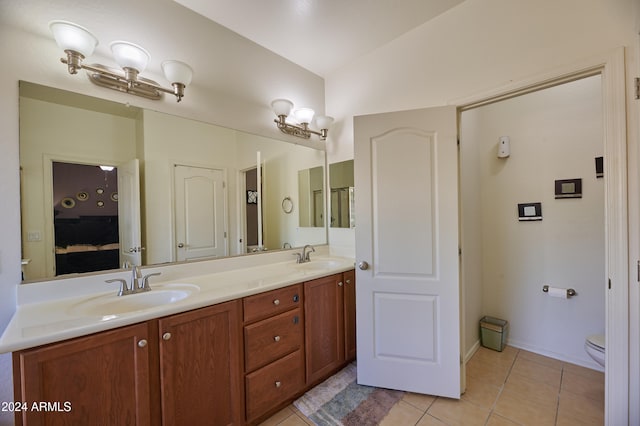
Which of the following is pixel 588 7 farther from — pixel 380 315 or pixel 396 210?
pixel 380 315

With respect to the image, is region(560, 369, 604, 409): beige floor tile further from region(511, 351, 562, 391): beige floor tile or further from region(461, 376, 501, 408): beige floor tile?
region(461, 376, 501, 408): beige floor tile

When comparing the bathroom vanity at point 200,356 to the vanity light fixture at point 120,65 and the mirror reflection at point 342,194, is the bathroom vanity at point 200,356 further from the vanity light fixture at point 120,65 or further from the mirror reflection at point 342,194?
the vanity light fixture at point 120,65

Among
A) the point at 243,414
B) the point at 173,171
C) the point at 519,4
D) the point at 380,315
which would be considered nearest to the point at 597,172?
the point at 519,4

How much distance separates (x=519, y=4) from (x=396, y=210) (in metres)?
1.46

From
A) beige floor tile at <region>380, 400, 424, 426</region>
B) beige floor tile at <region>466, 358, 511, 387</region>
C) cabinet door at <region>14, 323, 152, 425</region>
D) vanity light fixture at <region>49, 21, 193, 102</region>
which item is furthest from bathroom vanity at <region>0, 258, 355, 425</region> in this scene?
vanity light fixture at <region>49, 21, 193, 102</region>

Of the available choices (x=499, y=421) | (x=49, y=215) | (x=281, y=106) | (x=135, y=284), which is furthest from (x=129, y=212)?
(x=499, y=421)

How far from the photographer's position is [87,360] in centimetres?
102

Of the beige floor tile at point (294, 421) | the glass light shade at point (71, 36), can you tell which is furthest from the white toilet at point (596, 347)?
the glass light shade at point (71, 36)

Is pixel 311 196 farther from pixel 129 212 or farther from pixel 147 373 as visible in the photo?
pixel 147 373

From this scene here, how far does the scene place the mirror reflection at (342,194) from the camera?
8.51 feet

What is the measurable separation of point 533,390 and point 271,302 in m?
2.02

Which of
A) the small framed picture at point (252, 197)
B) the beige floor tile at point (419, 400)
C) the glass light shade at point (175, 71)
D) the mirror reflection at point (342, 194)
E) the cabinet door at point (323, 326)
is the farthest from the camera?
the mirror reflection at point (342, 194)

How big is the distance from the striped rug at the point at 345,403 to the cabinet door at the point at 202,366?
505 millimetres

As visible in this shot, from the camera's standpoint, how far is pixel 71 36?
1.29 metres
